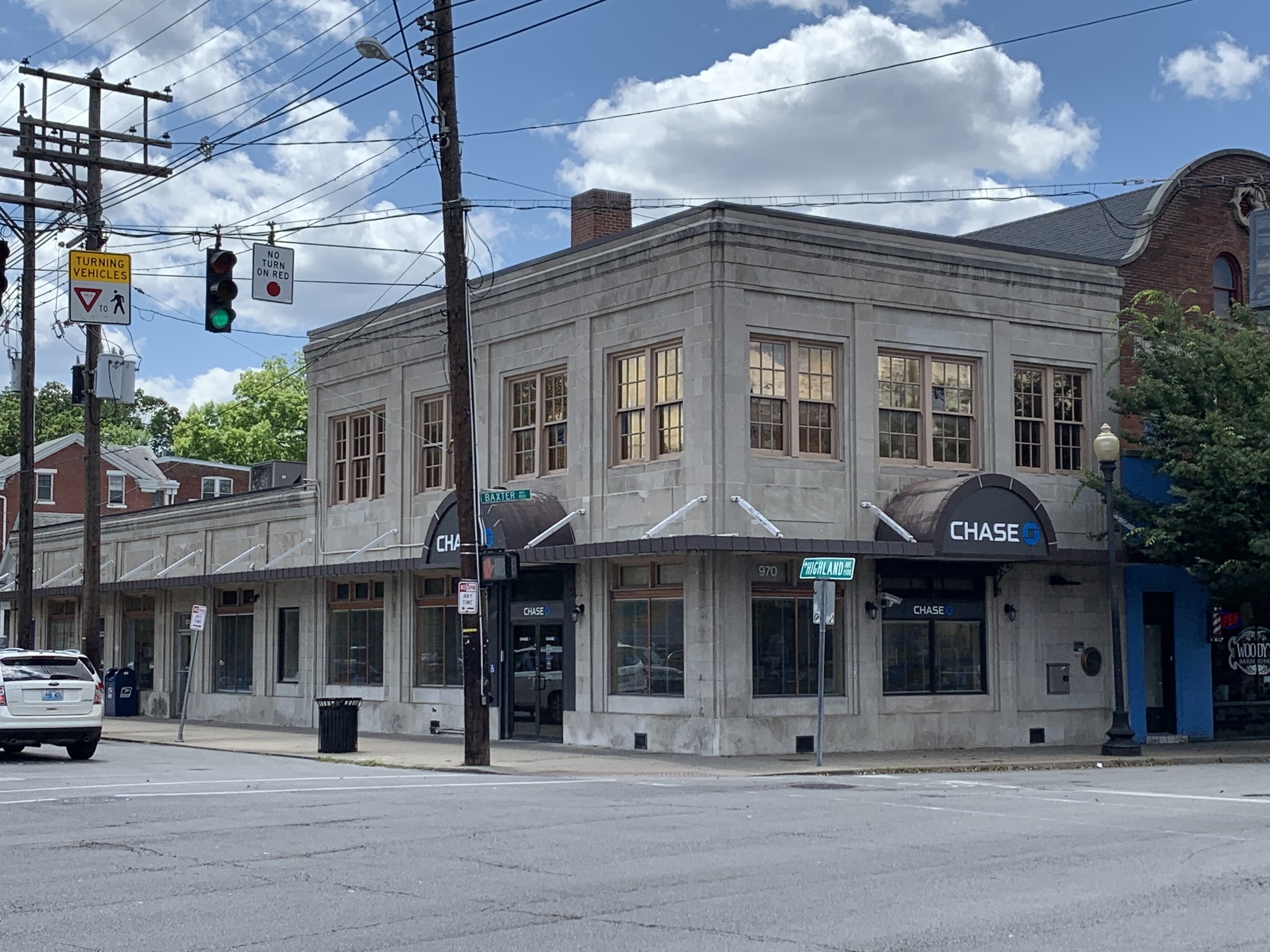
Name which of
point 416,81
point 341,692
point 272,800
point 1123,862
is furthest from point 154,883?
point 341,692

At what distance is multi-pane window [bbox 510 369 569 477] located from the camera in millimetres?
27906

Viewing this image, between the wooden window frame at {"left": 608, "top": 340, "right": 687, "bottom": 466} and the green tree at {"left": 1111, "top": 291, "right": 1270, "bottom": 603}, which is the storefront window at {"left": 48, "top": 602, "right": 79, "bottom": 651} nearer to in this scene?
the wooden window frame at {"left": 608, "top": 340, "right": 687, "bottom": 466}

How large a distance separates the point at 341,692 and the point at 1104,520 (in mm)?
16280

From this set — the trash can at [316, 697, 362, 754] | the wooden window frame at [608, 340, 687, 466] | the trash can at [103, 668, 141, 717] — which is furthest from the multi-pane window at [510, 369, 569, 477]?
the trash can at [103, 668, 141, 717]

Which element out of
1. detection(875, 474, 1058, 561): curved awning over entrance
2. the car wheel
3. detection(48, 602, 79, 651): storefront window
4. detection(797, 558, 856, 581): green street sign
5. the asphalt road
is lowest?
the car wheel

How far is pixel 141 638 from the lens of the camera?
43.2 meters

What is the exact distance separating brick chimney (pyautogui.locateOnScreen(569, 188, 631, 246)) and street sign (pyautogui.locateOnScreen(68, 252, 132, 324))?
8643 mm

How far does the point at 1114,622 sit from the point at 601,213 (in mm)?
12678

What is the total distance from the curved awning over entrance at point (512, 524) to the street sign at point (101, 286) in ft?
21.8

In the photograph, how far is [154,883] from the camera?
1107cm

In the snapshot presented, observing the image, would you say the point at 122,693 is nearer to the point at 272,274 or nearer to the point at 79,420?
the point at 272,274

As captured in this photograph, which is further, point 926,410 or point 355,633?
point 355,633

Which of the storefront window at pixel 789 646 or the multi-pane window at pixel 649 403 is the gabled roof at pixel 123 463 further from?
the storefront window at pixel 789 646

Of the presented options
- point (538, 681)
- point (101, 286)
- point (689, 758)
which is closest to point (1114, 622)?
point (689, 758)
